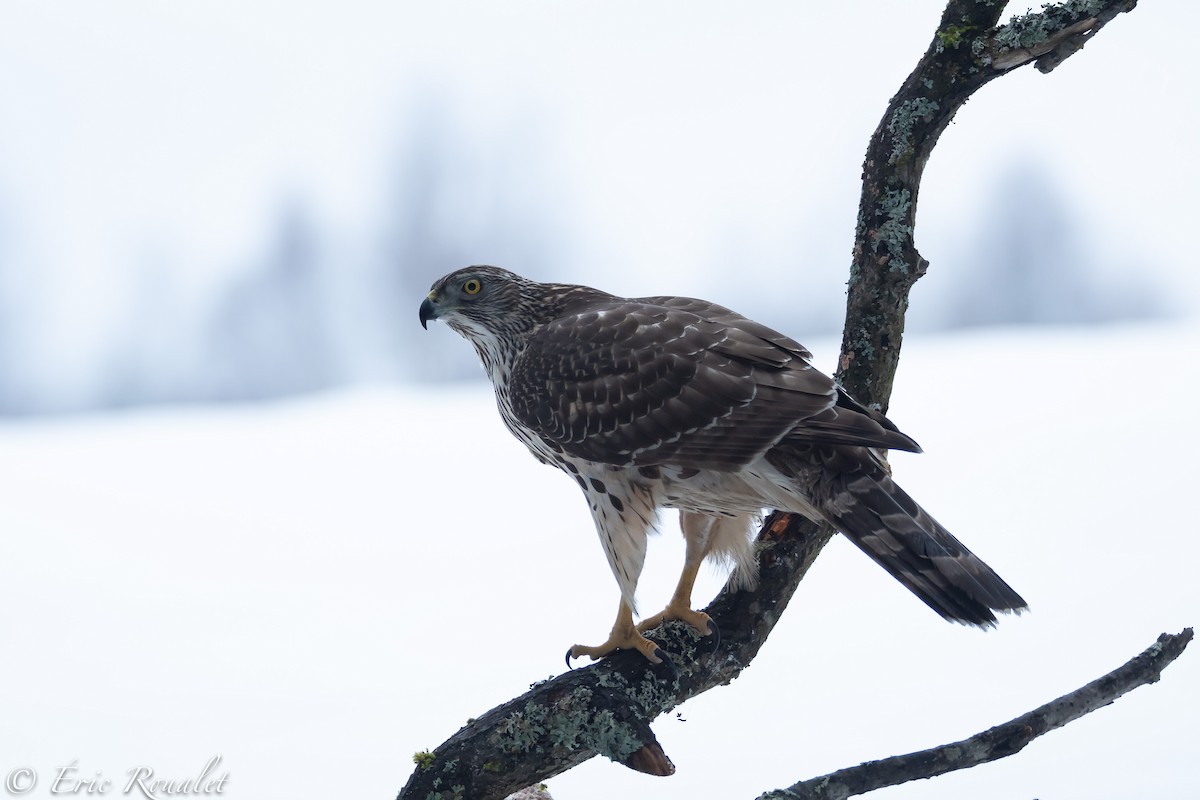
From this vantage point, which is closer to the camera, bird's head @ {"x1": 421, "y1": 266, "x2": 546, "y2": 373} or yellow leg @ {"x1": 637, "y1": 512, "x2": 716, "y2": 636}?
yellow leg @ {"x1": 637, "y1": 512, "x2": 716, "y2": 636}

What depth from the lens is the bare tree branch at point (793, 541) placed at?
11.0ft

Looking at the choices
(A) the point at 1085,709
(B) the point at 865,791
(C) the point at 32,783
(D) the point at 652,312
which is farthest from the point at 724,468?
(C) the point at 32,783

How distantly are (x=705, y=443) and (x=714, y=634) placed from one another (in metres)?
0.77

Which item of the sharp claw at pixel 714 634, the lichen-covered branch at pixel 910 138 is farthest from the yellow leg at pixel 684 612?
the lichen-covered branch at pixel 910 138

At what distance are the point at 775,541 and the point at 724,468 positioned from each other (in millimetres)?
709

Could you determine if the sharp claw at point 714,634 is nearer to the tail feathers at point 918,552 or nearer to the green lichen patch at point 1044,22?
the tail feathers at point 918,552

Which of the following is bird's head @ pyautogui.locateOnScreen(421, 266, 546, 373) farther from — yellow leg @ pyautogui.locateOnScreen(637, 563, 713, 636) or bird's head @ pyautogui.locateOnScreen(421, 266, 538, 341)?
yellow leg @ pyautogui.locateOnScreen(637, 563, 713, 636)

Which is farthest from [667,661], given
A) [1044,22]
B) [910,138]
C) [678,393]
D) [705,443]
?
[1044,22]

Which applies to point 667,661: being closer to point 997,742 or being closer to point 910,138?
point 997,742

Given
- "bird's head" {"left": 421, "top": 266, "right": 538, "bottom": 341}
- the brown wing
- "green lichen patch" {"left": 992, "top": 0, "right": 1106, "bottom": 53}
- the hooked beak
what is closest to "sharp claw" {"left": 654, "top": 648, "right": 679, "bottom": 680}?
the brown wing

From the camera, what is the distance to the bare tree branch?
3357 mm

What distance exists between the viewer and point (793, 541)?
3.96m

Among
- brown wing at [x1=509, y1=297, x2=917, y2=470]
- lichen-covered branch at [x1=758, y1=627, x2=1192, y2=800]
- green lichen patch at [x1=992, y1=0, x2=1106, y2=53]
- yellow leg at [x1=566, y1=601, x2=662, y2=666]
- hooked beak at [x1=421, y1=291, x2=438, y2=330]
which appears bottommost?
lichen-covered branch at [x1=758, y1=627, x2=1192, y2=800]

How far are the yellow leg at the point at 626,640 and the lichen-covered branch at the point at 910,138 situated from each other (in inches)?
44.4
